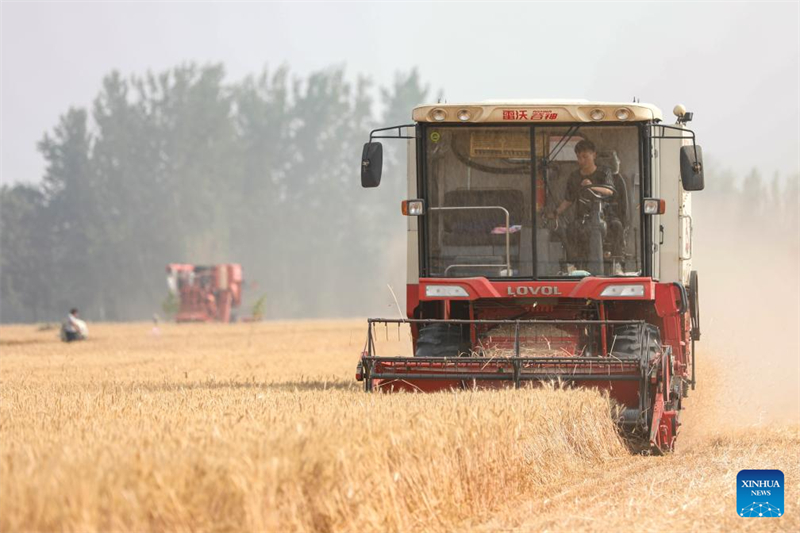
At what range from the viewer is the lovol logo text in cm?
1106

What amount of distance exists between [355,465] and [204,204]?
68.7 meters

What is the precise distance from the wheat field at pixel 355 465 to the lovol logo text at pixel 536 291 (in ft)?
5.04

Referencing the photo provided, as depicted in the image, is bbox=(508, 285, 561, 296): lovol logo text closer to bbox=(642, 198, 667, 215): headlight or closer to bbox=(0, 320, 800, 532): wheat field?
bbox=(642, 198, 667, 215): headlight

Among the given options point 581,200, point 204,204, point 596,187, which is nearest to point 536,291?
point 581,200

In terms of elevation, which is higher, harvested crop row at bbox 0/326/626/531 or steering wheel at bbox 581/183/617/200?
steering wheel at bbox 581/183/617/200

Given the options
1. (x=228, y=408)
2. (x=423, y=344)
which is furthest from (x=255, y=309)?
(x=228, y=408)

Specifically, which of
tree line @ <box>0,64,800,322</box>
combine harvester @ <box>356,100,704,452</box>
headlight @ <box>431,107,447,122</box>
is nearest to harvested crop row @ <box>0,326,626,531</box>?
combine harvester @ <box>356,100,704,452</box>

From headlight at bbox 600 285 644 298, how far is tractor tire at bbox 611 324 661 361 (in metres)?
0.28

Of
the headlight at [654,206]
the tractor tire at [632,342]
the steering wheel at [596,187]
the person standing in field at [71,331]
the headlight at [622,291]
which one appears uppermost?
the steering wheel at [596,187]

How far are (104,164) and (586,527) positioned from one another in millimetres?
71817

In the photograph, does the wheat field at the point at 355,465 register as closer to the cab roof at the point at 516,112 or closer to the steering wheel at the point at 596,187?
the steering wheel at the point at 596,187

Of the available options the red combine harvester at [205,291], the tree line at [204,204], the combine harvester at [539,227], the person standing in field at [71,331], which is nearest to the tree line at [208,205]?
the tree line at [204,204]

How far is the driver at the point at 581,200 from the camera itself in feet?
36.7

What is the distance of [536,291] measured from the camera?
1110cm
